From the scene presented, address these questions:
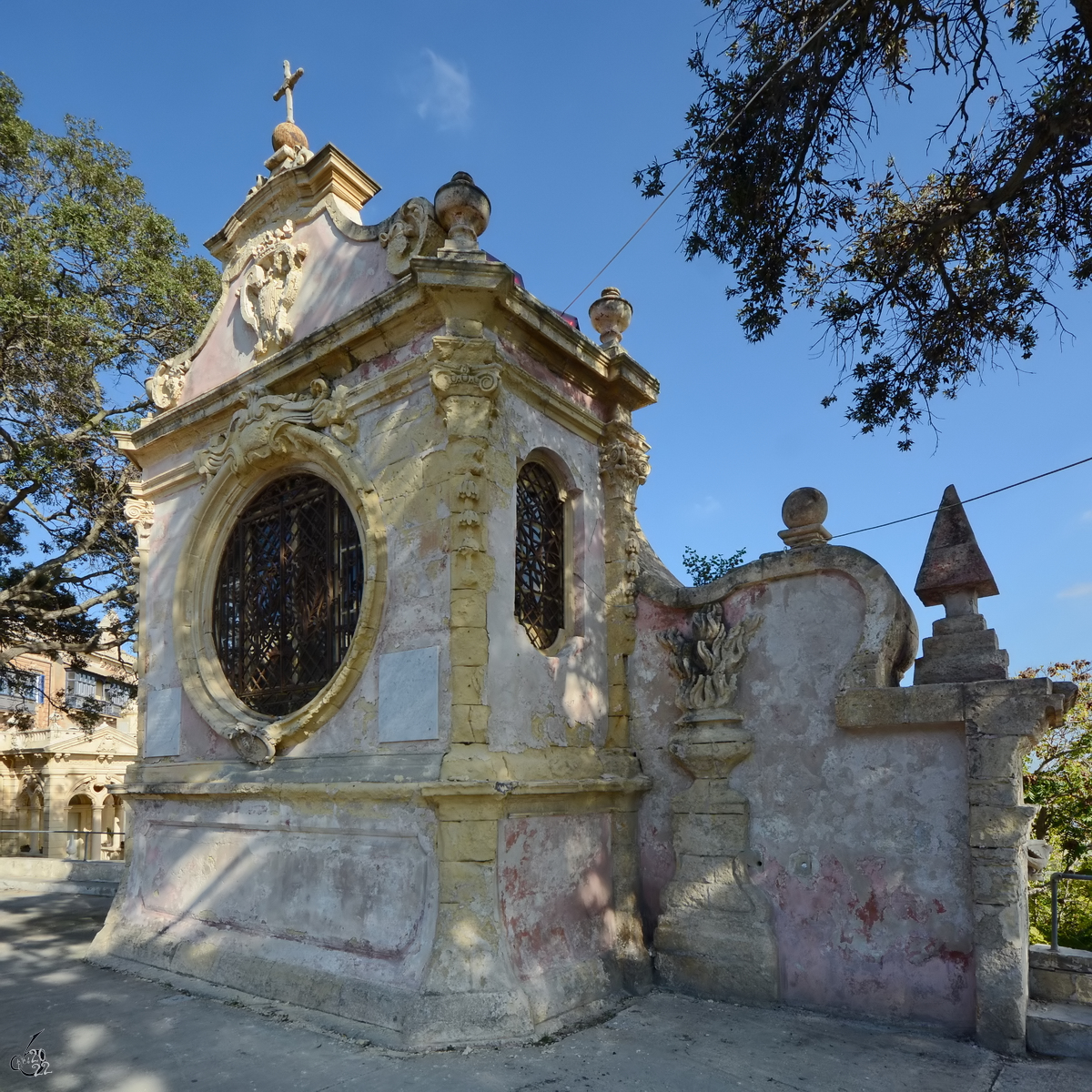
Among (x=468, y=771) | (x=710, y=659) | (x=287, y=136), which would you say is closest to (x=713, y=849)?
(x=710, y=659)

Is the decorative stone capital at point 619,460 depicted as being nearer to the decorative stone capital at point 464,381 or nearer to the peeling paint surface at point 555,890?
the decorative stone capital at point 464,381

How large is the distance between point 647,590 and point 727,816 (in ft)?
6.02

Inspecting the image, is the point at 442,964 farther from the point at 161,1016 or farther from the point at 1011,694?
the point at 1011,694

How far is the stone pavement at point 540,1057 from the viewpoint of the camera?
434 cm

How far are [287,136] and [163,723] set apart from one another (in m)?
5.66

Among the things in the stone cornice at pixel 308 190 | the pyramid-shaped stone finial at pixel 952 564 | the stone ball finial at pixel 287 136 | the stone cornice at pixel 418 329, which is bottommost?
the pyramid-shaped stone finial at pixel 952 564

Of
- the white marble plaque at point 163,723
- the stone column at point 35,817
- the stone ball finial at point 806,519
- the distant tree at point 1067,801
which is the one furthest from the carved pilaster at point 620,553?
the stone column at point 35,817

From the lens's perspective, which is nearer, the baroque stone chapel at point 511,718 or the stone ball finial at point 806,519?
the baroque stone chapel at point 511,718

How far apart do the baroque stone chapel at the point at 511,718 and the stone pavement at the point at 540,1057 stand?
22 centimetres

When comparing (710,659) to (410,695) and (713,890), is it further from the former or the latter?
(410,695)

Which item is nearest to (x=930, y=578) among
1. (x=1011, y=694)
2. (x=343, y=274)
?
(x=1011, y=694)

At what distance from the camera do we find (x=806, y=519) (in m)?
6.23

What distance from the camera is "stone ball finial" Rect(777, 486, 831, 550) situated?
20.4 ft

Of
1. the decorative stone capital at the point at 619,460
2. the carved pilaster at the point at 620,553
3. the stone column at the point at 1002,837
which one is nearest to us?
the stone column at the point at 1002,837
